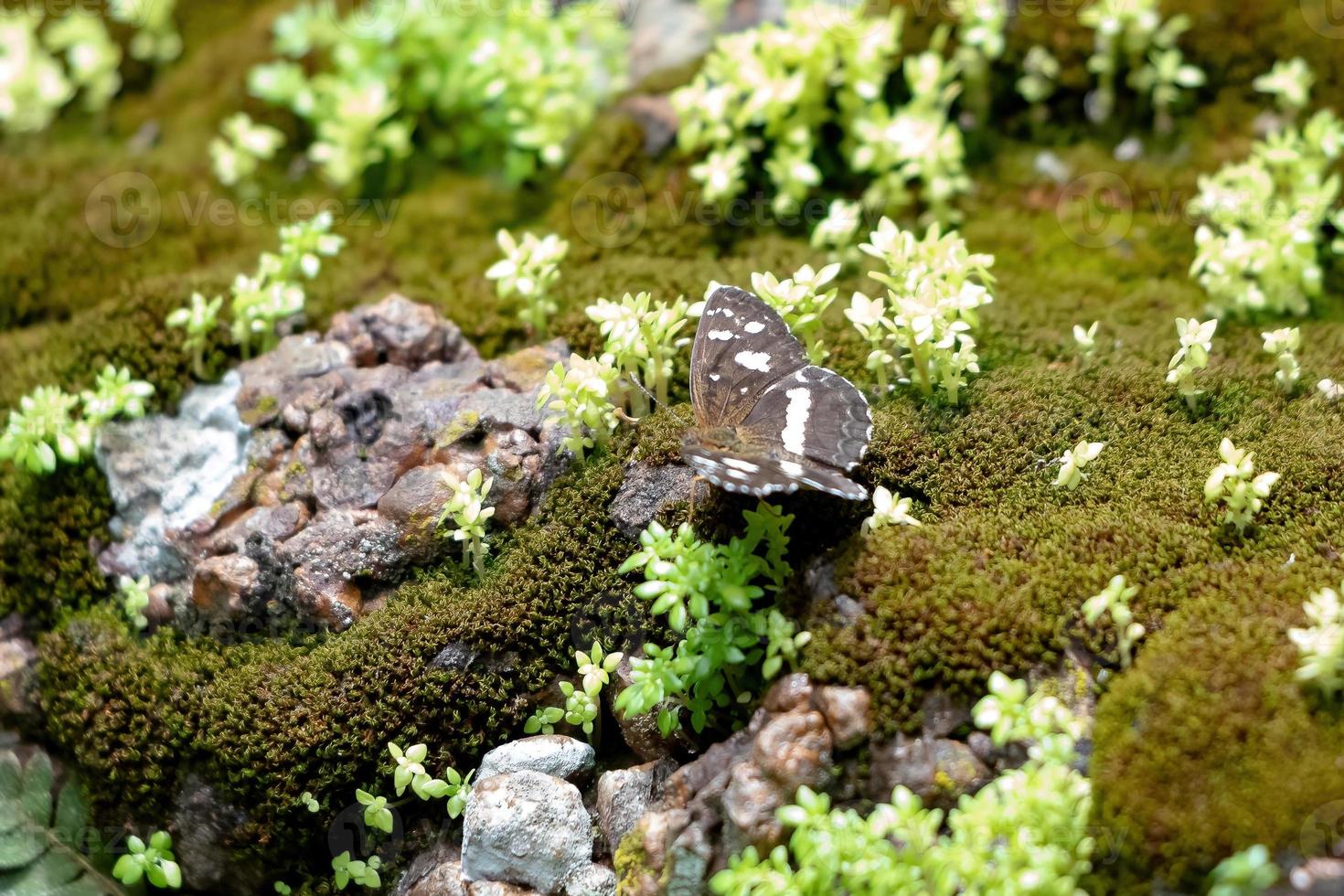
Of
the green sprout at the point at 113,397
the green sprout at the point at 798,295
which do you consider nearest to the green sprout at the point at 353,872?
the green sprout at the point at 113,397

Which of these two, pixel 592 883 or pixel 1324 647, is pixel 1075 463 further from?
pixel 592 883

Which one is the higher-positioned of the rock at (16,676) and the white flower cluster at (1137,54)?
the white flower cluster at (1137,54)

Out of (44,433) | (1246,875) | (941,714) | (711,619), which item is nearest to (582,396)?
(711,619)

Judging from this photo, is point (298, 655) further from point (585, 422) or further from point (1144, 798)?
point (1144, 798)

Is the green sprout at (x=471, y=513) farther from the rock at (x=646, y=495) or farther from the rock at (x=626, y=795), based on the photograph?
the rock at (x=626, y=795)

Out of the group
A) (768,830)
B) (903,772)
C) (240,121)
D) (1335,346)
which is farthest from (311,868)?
(1335,346)
